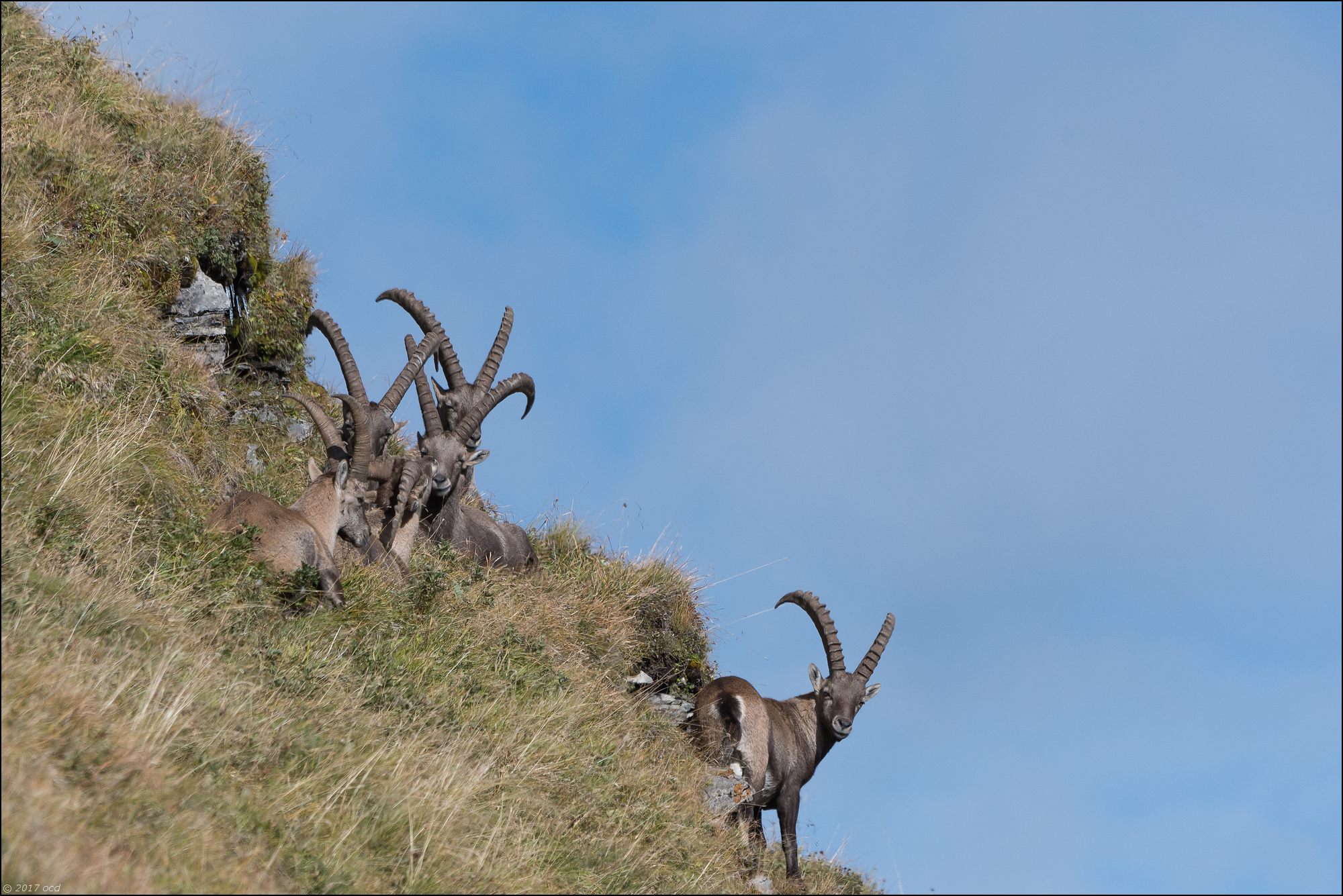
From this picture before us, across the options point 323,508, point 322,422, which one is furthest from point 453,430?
point 323,508

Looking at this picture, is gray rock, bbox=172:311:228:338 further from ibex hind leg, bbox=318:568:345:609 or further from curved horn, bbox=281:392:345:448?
ibex hind leg, bbox=318:568:345:609

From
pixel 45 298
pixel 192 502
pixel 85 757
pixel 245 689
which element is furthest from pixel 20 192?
pixel 85 757

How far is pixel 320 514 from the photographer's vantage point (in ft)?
36.9

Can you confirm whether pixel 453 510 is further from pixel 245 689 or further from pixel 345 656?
pixel 245 689

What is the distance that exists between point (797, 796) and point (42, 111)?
10501mm

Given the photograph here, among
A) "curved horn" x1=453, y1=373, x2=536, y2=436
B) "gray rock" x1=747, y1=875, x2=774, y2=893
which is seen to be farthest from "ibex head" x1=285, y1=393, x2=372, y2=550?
"gray rock" x1=747, y1=875, x2=774, y2=893

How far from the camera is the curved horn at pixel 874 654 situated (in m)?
14.0

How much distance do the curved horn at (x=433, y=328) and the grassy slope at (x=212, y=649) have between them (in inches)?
67.5

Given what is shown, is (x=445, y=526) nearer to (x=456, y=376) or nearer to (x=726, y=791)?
(x=456, y=376)

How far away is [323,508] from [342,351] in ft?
8.87

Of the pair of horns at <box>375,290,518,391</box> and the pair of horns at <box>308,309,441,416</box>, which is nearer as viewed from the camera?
the pair of horns at <box>308,309,441,416</box>

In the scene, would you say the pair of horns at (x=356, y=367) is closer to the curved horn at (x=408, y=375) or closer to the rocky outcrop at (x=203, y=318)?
the curved horn at (x=408, y=375)

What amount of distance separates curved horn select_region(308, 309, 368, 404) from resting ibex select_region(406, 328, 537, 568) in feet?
4.16

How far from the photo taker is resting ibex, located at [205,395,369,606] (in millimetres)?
10031
